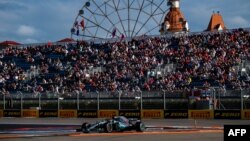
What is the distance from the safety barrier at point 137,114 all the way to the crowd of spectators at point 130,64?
9.16 feet

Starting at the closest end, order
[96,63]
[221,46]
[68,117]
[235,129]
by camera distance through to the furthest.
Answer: [235,129] < [68,117] < [221,46] < [96,63]

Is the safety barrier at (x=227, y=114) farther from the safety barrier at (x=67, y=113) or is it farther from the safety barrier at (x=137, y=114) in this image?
the safety barrier at (x=67, y=113)

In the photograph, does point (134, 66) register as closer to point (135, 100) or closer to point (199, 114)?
point (135, 100)

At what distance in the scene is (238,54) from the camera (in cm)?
4469

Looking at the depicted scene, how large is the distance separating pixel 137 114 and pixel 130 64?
39.6 ft

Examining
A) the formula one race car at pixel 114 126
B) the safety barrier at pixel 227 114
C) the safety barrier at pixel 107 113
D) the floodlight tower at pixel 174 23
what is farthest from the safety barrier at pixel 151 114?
the floodlight tower at pixel 174 23

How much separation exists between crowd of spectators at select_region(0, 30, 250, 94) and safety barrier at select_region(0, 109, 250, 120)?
2.79m

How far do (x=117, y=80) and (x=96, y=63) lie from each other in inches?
235

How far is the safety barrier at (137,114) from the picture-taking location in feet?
115

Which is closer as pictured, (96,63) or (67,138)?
Answer: (67,138)

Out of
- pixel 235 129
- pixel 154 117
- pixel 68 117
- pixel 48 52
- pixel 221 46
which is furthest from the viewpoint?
pixel 48 52

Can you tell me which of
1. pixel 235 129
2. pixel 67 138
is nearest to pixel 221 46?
pixel 67 138

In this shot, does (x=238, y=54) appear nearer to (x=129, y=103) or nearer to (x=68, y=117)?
(x=129, y=103)

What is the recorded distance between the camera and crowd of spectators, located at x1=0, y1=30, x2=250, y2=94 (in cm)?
4372
